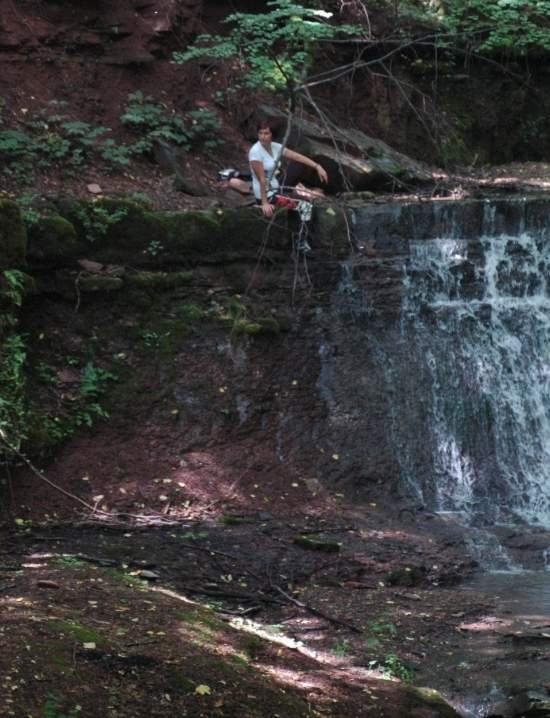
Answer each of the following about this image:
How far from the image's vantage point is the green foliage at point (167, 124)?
13375 millimetres

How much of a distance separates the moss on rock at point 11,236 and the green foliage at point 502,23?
808 cm

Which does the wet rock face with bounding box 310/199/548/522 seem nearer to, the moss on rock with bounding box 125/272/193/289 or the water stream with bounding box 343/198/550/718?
the water stream with bounding box 343/198/550/718

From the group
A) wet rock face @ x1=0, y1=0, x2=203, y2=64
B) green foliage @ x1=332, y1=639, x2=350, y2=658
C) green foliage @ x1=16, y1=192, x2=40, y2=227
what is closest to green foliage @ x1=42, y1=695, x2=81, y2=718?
green foliage @ x1=332, y1=639, x2=350, y2=658

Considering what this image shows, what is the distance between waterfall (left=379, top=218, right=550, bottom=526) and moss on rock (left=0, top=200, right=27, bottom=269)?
4314 millimetres

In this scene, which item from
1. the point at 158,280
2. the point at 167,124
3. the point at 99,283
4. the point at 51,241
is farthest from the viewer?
the point at 167,124

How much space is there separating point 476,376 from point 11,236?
18.0ft

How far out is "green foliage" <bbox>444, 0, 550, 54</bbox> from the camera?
14.9 meters

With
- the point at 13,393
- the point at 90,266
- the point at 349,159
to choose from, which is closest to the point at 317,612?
the point at 13,393

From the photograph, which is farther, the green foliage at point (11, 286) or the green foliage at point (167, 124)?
the green foliage at point (167, 124)

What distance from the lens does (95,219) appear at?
10.7 metres

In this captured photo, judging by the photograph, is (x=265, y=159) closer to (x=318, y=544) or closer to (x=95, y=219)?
(x=95, y=219)

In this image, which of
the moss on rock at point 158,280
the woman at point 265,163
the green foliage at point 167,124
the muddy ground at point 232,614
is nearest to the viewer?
the muddy ground at point 232,614

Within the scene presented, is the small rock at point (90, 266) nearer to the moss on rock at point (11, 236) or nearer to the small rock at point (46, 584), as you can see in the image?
the moss on rock at point (11, 236)

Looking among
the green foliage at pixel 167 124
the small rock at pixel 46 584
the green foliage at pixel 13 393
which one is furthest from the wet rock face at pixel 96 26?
the small rock at pixel 46 584
